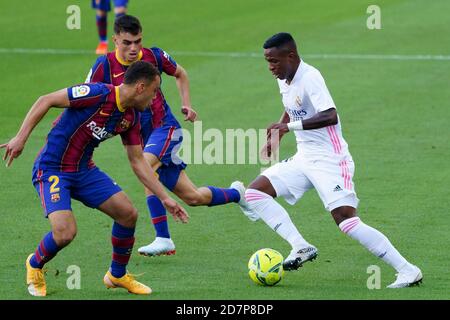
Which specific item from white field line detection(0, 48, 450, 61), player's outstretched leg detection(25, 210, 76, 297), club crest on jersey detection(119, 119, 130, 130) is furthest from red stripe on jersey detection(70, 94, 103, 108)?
white field line detection(0, 48, 450, 61)

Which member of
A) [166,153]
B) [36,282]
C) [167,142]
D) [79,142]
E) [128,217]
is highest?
[79,142]

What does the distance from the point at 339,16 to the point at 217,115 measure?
10.9 m

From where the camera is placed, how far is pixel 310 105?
10164 mm

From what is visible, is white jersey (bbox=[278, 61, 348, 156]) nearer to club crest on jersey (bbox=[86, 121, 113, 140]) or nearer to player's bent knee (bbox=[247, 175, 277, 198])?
player's bent knee (bbox=[247, 175, 277, 198])

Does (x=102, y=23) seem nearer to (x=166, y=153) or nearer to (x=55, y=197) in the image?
(x=166, y=153)

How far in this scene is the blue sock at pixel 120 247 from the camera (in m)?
9.59

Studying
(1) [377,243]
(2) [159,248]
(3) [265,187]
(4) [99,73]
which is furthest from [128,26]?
(1) [377,243]

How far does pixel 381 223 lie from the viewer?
12305 millimetres

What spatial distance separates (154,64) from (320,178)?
2.34 meters

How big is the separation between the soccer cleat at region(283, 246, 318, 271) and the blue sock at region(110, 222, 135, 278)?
153 centimetres

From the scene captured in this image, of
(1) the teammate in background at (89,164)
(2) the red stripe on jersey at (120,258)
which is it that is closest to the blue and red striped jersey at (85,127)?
(1) the teammate in background at (89,164)

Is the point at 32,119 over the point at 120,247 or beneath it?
over

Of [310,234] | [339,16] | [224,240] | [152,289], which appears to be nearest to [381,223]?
[310,234]

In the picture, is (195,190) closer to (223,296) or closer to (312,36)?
(223,296)
